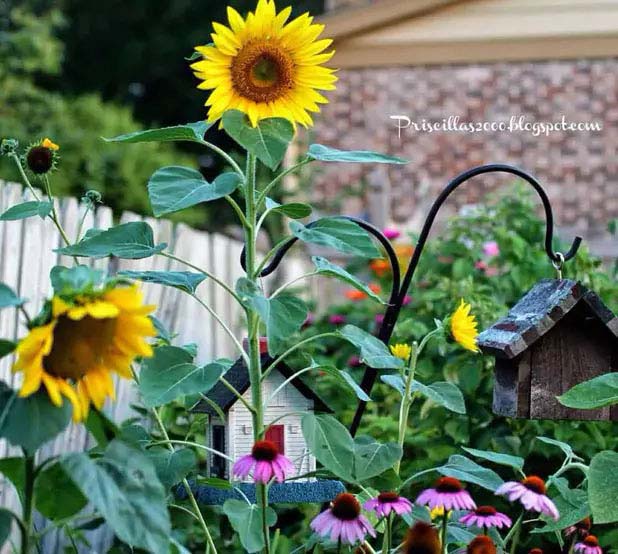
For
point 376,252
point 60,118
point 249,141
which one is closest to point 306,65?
point 249,141

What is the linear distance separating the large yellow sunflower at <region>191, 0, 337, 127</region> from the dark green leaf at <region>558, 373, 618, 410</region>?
1.92 ft

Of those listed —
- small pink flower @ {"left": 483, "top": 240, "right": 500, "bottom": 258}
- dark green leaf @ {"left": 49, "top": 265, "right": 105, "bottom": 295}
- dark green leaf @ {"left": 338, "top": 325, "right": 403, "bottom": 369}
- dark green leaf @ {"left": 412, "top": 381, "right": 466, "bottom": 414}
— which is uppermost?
small pink flower @ {"left": 483, "top": 240, "right": 500, "bottom": 258}

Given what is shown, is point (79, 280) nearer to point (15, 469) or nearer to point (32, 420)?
point (32, 420)

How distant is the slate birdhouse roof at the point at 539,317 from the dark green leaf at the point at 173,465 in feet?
1.80

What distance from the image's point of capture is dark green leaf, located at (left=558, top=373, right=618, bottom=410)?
1.70m

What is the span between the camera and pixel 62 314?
119 centimetres

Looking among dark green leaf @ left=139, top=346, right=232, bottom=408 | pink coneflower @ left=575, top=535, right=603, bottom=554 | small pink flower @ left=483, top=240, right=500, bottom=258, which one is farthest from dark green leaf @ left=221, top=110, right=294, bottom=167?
small pink flower @ left=483, top=240, right=500, bottom=258

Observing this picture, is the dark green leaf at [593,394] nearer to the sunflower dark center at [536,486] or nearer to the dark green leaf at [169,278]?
the sunflower dark center at [536,486]

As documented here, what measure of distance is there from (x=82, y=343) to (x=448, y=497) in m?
0.55

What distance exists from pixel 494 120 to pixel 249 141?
22.2ft

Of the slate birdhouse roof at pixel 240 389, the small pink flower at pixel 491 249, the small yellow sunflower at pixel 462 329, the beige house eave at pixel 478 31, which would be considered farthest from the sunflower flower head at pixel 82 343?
the beige house eave at pixel 478 31

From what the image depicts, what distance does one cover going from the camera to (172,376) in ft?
4.93

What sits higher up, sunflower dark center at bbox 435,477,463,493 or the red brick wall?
the red brick wall

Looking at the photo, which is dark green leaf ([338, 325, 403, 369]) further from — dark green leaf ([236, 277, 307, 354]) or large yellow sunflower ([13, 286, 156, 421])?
large yellow sunflower ([13, 286, 156, 421])
